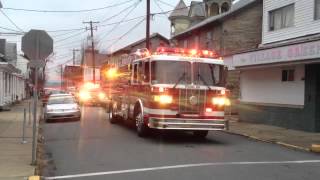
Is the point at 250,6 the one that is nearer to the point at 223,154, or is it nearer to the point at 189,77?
the point at 189,77

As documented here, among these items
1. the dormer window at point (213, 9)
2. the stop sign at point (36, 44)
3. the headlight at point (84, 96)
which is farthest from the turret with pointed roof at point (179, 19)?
the stop sign at point (36, 44)

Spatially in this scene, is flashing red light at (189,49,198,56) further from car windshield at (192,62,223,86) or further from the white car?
the white car

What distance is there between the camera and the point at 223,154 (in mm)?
14953

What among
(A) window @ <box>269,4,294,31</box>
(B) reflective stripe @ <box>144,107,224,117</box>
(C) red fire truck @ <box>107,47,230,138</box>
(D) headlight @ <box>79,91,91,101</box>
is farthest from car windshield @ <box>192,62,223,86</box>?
(D) headlight @ <box>79,91,91,101</box>

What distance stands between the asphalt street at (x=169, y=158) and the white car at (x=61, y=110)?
7.82m

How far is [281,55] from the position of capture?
22172 mm

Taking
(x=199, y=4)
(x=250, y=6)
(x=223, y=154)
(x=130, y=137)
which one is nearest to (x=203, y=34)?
(x=250, y=6)

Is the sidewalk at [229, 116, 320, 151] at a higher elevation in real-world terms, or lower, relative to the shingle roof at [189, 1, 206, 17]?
lower

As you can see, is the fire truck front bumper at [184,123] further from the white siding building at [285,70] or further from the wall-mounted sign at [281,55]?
the white siding building at [285,70]

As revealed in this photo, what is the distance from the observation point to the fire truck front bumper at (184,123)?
1738 centimetres

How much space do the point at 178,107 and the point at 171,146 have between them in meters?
1.35

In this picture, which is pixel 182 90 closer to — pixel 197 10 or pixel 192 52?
pixel 192 52

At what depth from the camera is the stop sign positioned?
12.6 m

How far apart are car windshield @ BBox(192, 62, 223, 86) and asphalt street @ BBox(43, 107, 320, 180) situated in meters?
1.97
